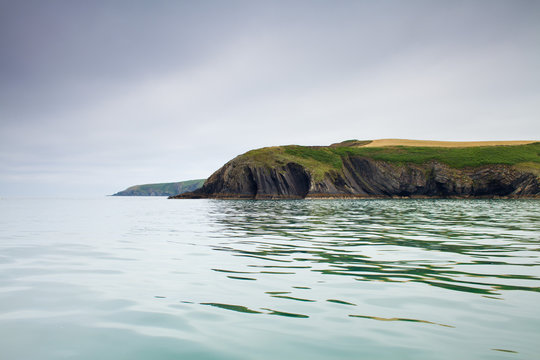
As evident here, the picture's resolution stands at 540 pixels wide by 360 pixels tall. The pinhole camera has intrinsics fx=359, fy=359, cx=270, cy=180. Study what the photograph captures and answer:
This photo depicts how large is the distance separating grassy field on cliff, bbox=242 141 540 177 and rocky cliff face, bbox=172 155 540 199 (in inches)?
122

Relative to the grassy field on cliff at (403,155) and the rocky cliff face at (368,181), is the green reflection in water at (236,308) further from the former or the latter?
the grassy field on cliff at (403,155)

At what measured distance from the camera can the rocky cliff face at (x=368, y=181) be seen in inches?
4931

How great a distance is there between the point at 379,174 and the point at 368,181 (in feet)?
16.3

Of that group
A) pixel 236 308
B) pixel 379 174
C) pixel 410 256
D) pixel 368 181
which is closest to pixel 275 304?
pixel 236 308

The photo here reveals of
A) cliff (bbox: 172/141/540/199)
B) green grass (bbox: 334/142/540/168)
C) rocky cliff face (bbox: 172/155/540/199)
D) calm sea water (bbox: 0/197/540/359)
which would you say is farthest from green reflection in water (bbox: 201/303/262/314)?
green grass (bbox: 334/142/540/168)

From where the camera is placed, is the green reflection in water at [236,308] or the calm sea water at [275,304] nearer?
the calm sea water at [275,304]

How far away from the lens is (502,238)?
17469 millimetres

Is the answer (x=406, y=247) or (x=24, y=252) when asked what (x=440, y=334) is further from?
(x=24, y=252)

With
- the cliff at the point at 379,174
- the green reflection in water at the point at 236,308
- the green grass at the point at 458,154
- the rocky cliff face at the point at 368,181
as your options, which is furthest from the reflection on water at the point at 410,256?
the green grass at the point at 458,154

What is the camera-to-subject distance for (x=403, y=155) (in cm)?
14975

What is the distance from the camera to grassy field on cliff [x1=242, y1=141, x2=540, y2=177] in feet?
440

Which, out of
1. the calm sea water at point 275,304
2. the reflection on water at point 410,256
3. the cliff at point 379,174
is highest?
the cliff at point 379,174

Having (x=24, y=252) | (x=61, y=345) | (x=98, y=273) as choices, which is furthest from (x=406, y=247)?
(x=24, y=252)

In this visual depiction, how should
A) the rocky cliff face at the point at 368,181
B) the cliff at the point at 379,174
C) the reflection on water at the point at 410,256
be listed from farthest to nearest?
1. the cliff at the point at 379,174
2. the rocky cliff face at the point at 368,181
3. the reflection on water at the point at 410,256
